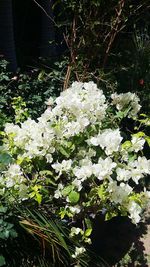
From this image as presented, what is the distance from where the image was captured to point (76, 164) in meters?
2.70

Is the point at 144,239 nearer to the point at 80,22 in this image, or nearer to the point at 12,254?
the point at 12,254

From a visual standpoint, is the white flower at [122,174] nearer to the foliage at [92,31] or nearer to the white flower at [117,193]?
the white flower at [117,193]

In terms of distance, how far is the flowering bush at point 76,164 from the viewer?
2527 mm

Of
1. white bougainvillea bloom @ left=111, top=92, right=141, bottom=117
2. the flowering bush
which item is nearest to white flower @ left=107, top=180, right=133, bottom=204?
the flowering bush

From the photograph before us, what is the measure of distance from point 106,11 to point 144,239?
2.26m

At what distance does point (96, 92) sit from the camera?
2.88 metres

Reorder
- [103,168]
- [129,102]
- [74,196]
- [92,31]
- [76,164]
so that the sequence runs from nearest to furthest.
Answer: [103,168], [74,196], [76,164], [129,102], [92,31]

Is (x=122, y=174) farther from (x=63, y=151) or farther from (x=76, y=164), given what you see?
(x=63, y=151)

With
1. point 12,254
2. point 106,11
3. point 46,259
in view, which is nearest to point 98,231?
point 46,259

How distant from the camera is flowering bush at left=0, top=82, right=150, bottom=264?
2.53 m

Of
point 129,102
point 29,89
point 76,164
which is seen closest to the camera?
point 76,164

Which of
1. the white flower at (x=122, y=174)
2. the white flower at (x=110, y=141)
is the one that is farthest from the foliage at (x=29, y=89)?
the white flower at (x=122, y=174)

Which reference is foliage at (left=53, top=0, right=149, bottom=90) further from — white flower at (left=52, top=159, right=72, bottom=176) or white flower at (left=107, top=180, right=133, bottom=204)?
white flower at (left=107, top=180, right=133, bottom=204)

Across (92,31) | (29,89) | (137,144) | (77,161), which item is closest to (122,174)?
(137,144)
